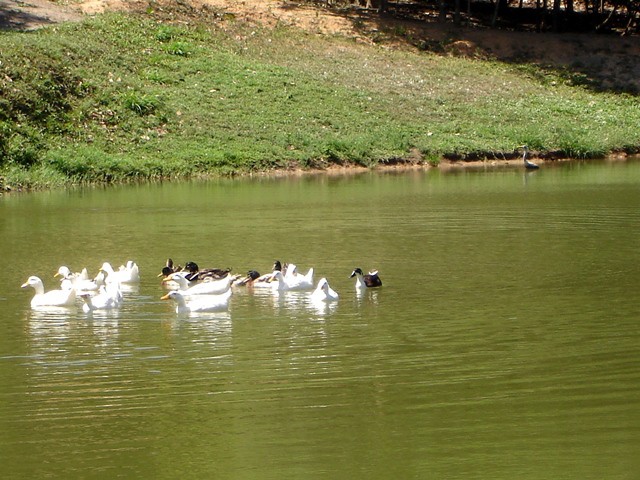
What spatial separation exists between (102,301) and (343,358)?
4281 mm

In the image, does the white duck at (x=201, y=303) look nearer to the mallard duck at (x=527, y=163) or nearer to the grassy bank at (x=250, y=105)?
the grassy bank at (x=250, y=105)

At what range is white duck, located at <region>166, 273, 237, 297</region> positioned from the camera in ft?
52.4

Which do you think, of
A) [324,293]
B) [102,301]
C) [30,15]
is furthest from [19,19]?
[324,293]

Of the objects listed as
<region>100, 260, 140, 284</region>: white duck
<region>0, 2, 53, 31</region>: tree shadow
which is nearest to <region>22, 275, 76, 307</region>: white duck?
<region>100, 260, 140, 284</region>: white duck

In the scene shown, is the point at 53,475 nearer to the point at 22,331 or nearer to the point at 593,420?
the point at 593,420

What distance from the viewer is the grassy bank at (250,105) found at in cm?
3591

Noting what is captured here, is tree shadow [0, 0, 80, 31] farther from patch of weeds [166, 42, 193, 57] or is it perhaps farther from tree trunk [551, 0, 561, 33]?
tree trunk [551, 0, 561, 33]

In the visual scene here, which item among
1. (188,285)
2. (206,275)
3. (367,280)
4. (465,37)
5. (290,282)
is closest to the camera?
(367,280)

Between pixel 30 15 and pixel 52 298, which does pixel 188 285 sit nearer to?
pixel 52 298

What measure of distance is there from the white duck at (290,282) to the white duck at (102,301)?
2.16 meters

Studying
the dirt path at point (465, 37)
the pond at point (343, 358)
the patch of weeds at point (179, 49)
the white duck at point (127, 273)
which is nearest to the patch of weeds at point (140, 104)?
the patch of weeds at point (179, 49)

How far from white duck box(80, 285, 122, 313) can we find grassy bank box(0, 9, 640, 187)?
1763 cm

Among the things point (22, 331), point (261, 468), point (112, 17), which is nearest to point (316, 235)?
point (22, 331)

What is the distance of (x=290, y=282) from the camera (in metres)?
16.2
